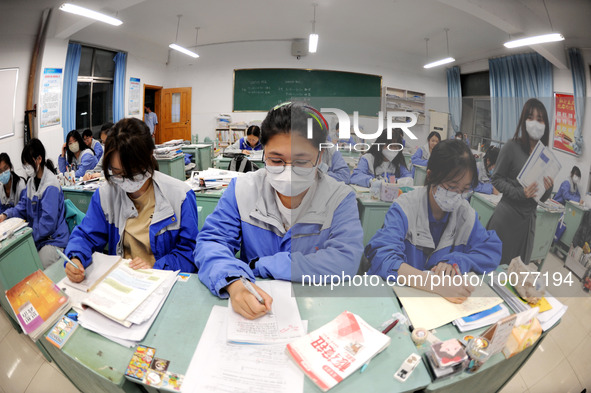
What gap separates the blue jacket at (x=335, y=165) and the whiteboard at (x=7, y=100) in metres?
1.38

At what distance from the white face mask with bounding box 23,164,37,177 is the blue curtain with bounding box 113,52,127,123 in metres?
0.43

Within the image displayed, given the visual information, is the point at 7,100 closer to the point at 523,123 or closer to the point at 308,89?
the point at 308,89

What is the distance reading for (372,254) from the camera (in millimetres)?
1210

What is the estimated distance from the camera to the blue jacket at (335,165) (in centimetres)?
110

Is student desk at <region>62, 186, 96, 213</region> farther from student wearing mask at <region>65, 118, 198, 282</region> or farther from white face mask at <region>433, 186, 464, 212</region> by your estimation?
white face mask at <region>433, 186, 464, 212</region>

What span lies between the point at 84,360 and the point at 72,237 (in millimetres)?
792

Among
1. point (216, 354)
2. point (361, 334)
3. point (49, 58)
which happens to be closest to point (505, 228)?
point (361, 334)

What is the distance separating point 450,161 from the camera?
3.51ft

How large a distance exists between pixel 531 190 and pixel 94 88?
203 centimetres

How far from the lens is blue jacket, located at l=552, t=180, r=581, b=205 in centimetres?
110

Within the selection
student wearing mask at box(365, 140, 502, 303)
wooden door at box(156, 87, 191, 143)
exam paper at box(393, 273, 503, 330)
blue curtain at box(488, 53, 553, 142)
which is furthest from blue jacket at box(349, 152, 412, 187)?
wooden door at box(156, 87, 191, 143)

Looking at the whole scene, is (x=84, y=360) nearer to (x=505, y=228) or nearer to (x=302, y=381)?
(x=302, y=381)

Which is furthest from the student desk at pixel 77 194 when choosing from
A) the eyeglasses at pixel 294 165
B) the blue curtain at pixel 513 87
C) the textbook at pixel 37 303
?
the blue curtain at pixel 513 87

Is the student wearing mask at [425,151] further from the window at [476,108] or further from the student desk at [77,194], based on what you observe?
the student desk at [77,194]
